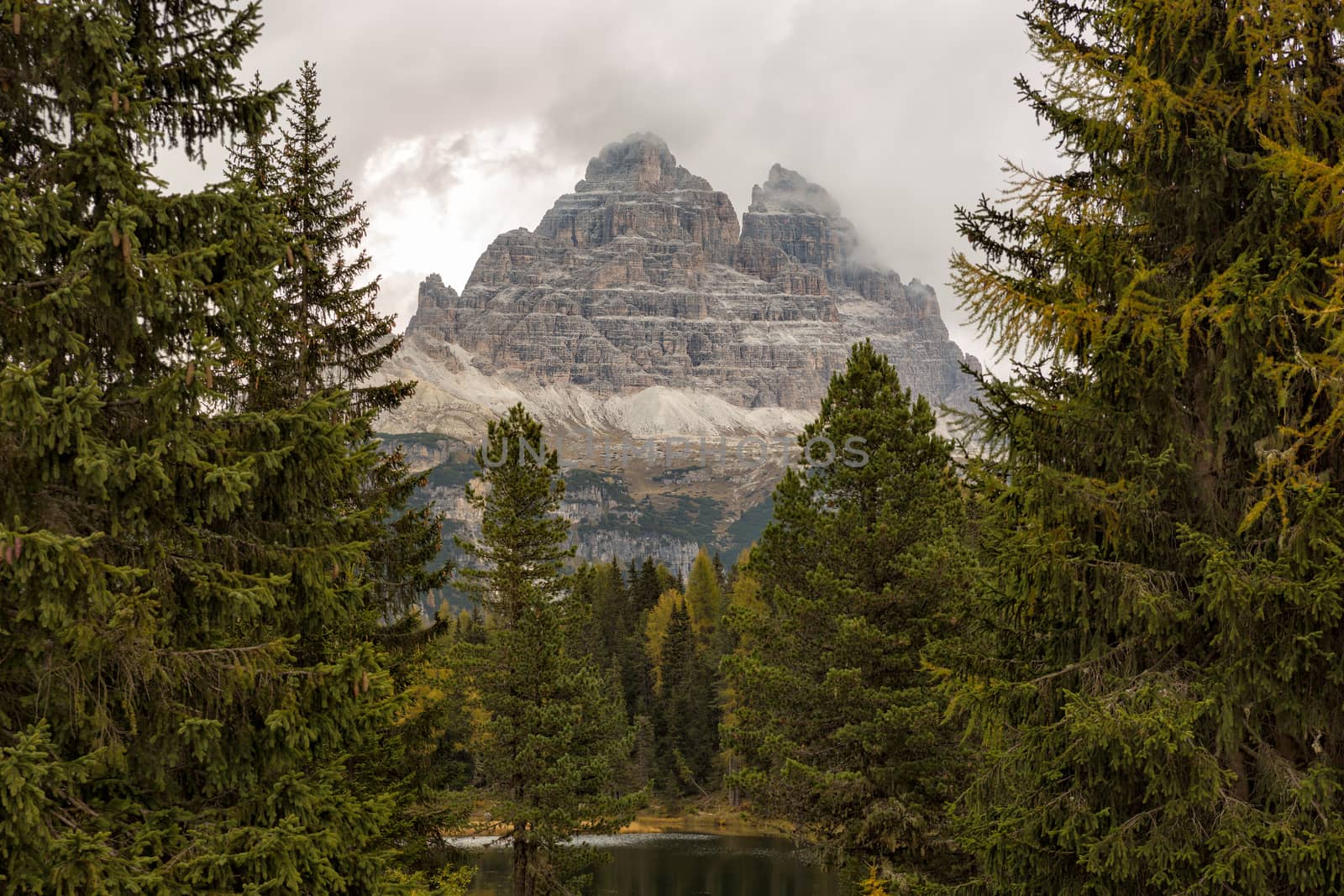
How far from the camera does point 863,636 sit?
50.4 feet

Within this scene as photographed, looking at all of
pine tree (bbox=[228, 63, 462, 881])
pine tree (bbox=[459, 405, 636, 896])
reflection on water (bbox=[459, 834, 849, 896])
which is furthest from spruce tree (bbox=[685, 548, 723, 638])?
pine tree (bbox=[228, 63, 462, 881])

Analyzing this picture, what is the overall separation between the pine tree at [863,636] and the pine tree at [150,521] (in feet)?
33.3

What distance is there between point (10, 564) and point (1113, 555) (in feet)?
23.3

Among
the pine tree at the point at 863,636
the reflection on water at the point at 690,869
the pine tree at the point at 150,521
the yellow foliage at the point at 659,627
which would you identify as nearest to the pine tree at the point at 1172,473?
the pine tree at the point at 150,521

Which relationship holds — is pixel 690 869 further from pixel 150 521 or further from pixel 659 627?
pixel 150 521

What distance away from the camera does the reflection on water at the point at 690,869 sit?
3569cm

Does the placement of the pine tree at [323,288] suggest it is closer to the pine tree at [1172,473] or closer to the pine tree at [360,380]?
the pine tree at [360,380]

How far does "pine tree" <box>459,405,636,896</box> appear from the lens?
67.0ft

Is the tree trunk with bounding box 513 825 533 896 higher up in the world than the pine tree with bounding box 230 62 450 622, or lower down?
lower down

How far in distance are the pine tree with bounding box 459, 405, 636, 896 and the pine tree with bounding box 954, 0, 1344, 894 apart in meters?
13.8

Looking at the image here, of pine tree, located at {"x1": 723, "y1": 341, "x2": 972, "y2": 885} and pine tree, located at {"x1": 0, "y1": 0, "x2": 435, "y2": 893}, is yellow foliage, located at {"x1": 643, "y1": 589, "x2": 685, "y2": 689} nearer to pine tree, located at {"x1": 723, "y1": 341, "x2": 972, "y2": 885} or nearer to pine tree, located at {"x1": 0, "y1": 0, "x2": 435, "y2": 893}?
pine tree, located at {"x1": 723, "y1": 341, "x2": 972, "y2": 885}

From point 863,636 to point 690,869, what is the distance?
1167 inches

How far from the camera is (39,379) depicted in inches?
209

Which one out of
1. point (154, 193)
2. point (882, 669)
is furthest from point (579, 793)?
point (154, 193)
